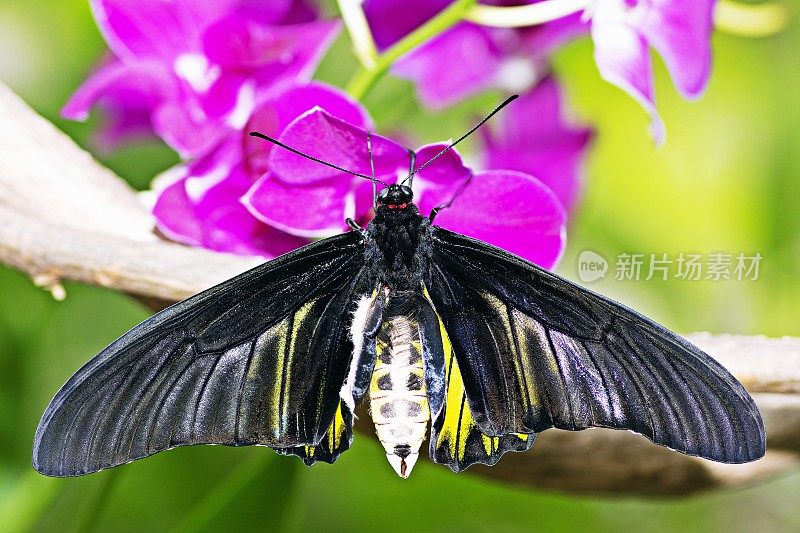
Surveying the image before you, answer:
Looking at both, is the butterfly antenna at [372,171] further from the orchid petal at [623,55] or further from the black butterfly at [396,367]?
the orchid petal at [623,55]

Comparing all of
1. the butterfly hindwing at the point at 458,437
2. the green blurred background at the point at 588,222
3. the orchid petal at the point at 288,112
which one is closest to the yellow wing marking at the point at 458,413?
the butterfly hindwing at the point at 458,437

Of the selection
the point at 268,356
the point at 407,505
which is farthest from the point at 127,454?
the point at 407,505

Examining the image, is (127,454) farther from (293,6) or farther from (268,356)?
(293,6)

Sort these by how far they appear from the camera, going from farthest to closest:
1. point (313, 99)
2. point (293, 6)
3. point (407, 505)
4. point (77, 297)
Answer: point (407, 505) → point (77, 297) → point (293, 6) → point (313, 99)

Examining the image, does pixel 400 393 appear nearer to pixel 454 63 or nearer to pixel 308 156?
pixel 308 156

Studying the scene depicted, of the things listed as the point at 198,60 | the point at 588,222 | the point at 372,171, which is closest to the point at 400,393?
the point at 372,171

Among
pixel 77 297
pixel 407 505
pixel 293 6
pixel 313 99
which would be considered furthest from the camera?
pixel 407 505
